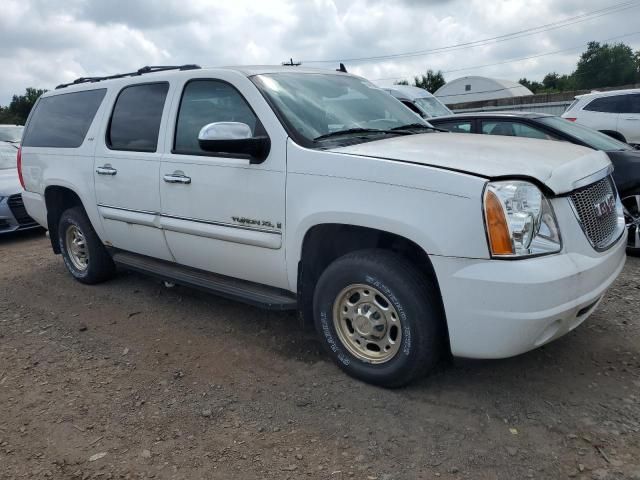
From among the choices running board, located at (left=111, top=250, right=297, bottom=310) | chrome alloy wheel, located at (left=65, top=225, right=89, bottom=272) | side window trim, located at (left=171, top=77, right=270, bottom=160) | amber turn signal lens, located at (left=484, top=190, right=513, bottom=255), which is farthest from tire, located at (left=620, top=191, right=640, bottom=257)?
chrome alloy wheel, located at (left=65, top=225, right=89, bottom=272)

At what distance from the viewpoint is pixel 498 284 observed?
2588mm

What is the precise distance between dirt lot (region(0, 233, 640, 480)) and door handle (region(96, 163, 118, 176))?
129cm

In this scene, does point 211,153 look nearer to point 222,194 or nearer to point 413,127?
point 222,194

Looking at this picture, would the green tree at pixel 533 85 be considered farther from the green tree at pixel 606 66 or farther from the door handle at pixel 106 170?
the door handle at pixel 106 170

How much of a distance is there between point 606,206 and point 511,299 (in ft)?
3.80

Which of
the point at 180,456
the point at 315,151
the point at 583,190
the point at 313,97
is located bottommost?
the point at 180,456

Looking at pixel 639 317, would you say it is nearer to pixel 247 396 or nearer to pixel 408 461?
pixel 408 461

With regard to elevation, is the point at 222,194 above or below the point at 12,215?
above

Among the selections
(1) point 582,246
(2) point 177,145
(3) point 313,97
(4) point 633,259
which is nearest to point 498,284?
(1) point 582,246

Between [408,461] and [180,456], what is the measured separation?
1120mm

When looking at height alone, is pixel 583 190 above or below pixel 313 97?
below

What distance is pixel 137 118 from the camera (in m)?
4.48

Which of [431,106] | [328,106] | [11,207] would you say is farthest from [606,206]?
[431,106]

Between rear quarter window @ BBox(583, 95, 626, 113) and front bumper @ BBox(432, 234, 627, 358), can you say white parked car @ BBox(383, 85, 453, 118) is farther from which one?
front bumper @ BBox(432, 234, 627, 358)
